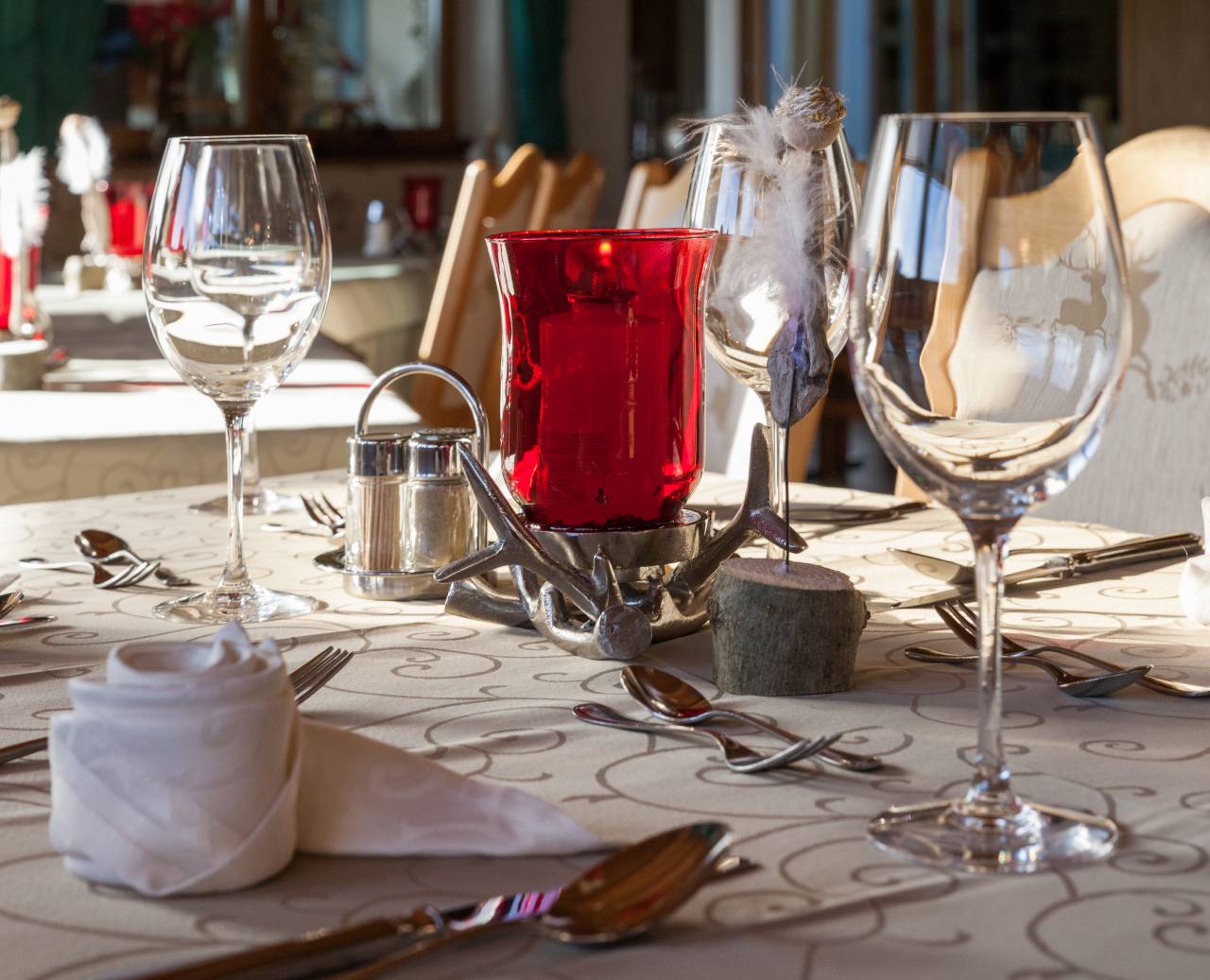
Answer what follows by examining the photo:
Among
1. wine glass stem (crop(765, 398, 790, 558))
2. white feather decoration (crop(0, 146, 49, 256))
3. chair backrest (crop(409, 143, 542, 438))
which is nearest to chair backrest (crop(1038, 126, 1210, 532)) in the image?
wine glass stem (crop(765, 398, 790, 558))

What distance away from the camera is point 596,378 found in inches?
28.7

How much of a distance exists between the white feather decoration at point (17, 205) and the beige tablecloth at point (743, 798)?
1.13 m

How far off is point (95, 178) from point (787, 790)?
3756mm

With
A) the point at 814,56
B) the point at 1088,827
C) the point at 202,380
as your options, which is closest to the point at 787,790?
the point at 1088,827

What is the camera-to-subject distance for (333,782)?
1.56 ft

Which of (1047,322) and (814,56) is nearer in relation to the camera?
(1047,322)

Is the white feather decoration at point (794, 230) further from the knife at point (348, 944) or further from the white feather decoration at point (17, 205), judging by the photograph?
the white feather decoration at point (17, 205)

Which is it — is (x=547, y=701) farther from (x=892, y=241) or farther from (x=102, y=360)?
(x=102, y=360)

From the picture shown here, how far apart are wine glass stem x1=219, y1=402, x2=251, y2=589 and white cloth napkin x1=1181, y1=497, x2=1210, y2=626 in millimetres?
482

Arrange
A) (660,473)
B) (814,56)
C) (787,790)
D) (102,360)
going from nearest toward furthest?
1. (787,790)
2. (660,473)
3. (102,360)
4. (814,56)

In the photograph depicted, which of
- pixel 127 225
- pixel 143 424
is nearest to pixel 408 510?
pixel 143 424

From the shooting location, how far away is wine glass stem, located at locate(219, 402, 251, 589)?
2.62 feet

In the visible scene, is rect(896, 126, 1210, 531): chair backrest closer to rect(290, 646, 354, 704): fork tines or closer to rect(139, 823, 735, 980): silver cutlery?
rect(290, 646, 354, 704): fork tines

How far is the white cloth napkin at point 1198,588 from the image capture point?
2.39 feet
